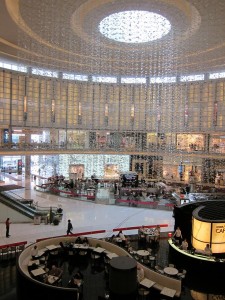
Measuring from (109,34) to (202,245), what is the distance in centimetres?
1263

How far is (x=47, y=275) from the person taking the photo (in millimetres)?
9492

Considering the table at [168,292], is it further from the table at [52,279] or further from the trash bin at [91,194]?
the trash bin at [91,194]

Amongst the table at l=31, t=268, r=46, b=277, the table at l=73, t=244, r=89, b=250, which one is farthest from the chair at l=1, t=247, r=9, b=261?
the table at l=73, t=244, r=89, b=250

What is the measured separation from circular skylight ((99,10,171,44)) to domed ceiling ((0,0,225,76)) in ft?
0.19

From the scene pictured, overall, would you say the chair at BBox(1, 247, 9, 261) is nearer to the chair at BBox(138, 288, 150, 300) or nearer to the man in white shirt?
the man in white shirt

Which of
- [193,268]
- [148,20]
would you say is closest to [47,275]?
[193,268]

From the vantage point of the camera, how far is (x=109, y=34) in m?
18.2

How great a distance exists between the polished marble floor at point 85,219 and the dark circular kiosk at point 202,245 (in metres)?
3.71

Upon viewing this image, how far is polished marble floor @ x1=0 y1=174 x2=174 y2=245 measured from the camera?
50.2ft

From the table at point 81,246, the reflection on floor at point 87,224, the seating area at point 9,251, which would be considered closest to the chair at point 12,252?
the seating area at point 9,251

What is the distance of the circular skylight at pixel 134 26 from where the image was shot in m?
16.1

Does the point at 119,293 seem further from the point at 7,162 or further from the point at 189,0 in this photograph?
the point at 7,162

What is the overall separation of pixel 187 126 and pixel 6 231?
23.2m

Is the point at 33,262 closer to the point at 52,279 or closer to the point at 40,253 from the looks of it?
the point at 40,253
